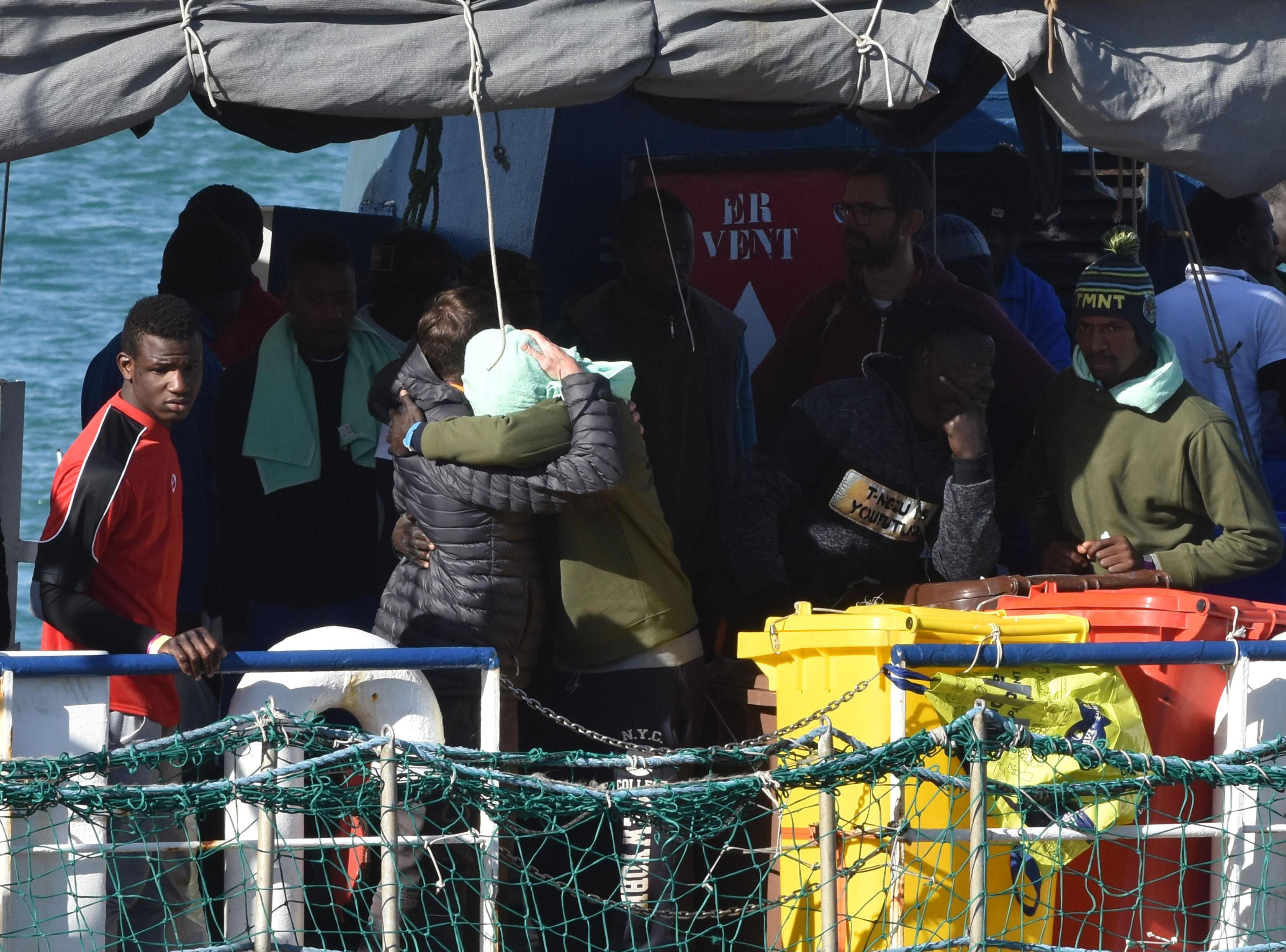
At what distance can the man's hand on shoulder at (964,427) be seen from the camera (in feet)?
14.3

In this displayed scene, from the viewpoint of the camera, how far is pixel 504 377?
404 centimetres

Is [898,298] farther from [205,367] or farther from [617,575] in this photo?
[205,367]

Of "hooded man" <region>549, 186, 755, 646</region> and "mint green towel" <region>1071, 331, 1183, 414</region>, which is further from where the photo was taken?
"hooded man" <region>549, 186, 755, 646</region>

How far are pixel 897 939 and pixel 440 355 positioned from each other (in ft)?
6.08

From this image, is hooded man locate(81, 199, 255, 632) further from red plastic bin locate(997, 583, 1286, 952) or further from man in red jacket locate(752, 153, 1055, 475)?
red plastic bin locate(997, 583, 1286, 952)

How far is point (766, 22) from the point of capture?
4.03 m

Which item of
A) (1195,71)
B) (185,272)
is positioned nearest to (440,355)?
(185,272)

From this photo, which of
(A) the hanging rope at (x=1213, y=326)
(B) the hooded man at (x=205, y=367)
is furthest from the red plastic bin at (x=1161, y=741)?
(B) the hooded man at (x=205, y=367)

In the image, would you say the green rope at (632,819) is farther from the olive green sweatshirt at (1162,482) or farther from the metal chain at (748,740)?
the olive green sweatshirt at (1162,482)

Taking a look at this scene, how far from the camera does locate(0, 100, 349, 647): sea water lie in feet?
65.1

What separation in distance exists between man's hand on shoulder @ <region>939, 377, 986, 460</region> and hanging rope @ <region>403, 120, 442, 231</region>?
2.30m

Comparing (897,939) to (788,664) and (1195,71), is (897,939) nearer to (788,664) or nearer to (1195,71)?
(788,664)

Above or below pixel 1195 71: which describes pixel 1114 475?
below

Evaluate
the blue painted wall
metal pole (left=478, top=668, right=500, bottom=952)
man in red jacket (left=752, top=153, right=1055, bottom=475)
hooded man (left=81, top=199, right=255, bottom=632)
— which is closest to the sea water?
the blue painted wall
